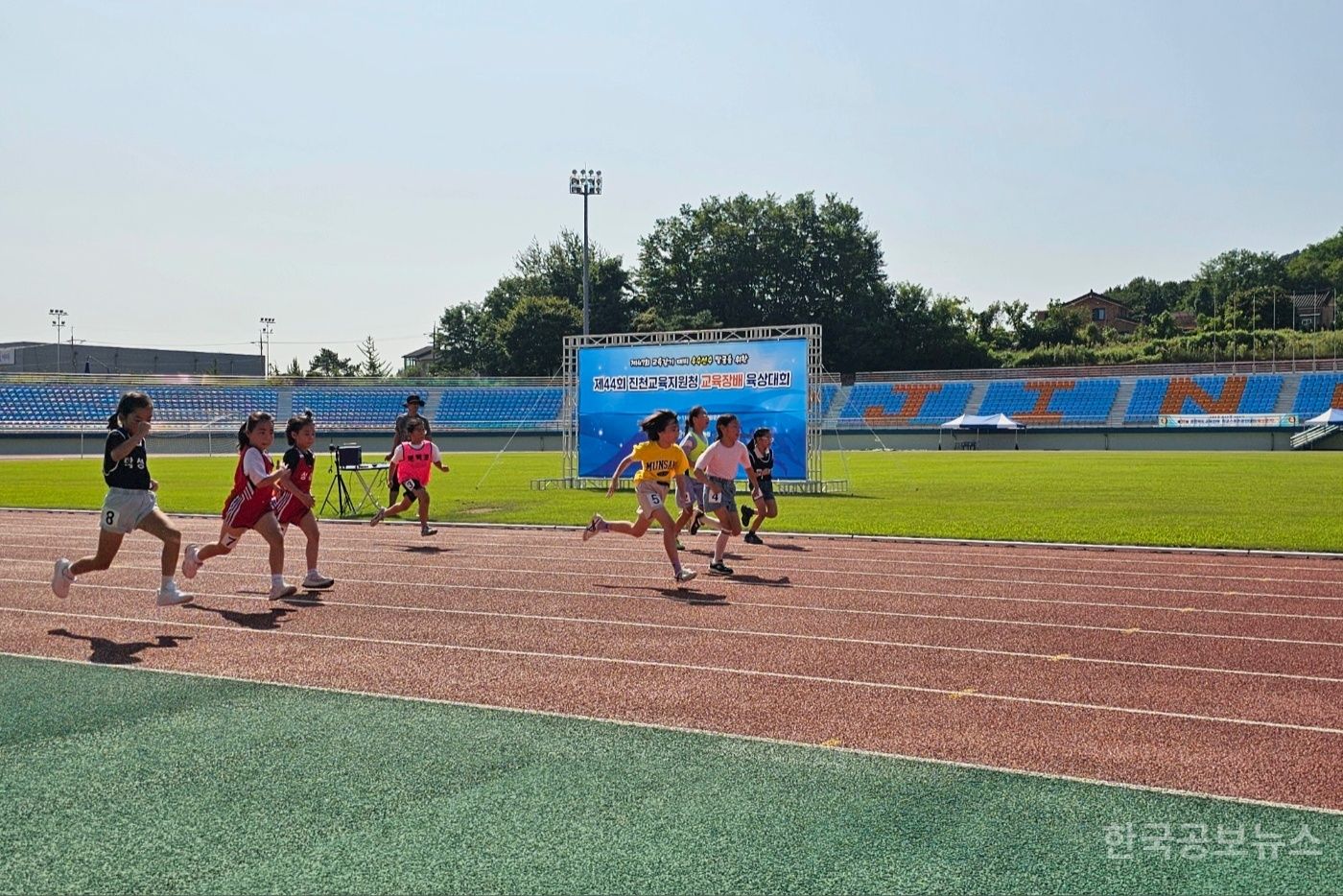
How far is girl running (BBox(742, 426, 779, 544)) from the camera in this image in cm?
1614

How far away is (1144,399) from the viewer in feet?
207

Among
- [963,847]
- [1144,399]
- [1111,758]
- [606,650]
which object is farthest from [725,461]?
[1144,399]

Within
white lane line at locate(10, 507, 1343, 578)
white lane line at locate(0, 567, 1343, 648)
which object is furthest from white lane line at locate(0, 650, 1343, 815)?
white lane line at locate(10, 507, 1343, 578)

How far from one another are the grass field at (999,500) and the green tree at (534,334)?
146 feet

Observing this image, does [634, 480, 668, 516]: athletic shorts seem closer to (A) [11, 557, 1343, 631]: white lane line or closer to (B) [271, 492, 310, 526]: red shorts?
(A) [11, 557, 1343, 631]: white lane line

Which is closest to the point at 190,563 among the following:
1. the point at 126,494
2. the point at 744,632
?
the point at 126,494

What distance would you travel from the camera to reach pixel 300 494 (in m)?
10.8

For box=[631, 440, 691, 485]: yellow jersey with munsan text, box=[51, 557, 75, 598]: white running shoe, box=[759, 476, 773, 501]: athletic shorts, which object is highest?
box=[631, 440, 691, 485]: yellow jersey with munsan text

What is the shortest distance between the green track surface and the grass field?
424 inches

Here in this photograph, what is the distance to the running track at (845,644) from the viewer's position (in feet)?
20.3

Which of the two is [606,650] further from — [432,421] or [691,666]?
[432,421]

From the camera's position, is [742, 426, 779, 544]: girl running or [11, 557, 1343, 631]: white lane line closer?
[11, 557, 1343, 631]: white lane line

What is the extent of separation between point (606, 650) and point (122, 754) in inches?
135

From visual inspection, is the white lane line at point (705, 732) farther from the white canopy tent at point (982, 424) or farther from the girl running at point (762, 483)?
the white canopy tent at point (982, 424)
